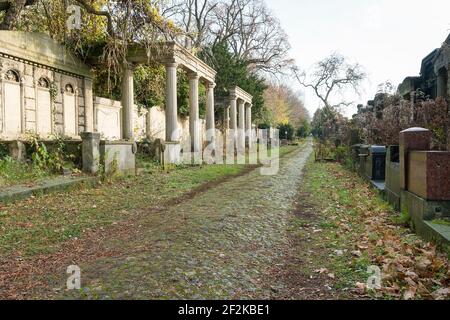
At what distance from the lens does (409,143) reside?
5.55m

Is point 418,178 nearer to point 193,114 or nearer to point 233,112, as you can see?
point 193,114

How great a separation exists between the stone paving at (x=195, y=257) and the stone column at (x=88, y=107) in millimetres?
9206

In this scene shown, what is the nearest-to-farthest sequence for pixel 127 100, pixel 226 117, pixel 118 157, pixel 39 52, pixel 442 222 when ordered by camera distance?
pixel 442 222 → pixel 118 157 → pixel 39 52 → pixel 127 100 → pixel 226 117

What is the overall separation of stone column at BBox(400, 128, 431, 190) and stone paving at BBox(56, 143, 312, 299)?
1.83 m

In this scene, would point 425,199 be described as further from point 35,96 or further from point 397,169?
point 35,96

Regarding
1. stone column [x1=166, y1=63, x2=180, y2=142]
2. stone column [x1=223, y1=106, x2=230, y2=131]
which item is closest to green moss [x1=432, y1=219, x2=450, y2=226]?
stone column [x1=166, y1=63, x2=180, y2=142]

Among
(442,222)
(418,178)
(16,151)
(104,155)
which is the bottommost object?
(442,222)

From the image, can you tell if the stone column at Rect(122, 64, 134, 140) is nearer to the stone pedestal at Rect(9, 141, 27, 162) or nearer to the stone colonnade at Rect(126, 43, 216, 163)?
the stone colonnade at Rect(126, 43, 216, 163)

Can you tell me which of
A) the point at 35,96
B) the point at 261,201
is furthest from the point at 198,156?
the point at 261,201

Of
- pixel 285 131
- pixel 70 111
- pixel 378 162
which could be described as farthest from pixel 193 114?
pixel 285 131

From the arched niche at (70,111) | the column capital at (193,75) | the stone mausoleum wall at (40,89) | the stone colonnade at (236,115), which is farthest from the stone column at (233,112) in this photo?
the arched niche at (70,111)

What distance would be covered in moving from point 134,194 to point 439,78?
8.94 metres

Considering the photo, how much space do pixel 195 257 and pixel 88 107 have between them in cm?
1236

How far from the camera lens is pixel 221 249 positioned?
424 cm
